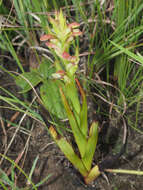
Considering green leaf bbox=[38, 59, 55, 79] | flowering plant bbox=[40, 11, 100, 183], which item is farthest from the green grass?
flowering plant bbox=[40, 11, 100, 183]

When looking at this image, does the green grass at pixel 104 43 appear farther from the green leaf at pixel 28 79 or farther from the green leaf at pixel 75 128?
the green leaf at pixel 75 128

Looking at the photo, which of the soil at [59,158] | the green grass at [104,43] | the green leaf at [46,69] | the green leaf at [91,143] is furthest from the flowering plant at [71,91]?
the green leaf at [46,69]

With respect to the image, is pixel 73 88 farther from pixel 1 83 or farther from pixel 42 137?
pixel 1 83

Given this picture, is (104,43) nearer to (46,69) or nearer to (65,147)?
(46,69)

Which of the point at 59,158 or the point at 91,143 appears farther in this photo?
the point at 59,158

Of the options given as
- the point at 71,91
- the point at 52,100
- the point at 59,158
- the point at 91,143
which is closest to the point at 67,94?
the point at 71,91

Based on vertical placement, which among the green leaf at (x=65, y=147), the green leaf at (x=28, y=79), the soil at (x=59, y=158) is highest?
the green leaf at (x=28, y=79)

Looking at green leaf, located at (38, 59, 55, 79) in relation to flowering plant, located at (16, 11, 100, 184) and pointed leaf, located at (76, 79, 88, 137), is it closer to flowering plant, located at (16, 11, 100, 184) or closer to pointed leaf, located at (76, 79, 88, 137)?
flowering plant, located at (16, 11, 100, 184)
